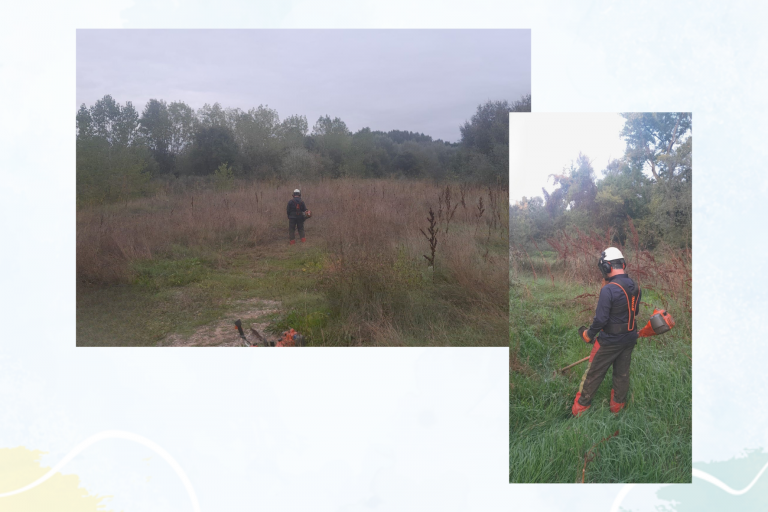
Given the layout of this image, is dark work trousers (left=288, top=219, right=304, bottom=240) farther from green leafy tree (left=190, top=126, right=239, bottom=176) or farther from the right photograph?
the right photograph

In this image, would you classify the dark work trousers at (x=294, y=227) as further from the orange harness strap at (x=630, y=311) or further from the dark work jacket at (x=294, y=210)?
the orange harness strap at (x=630, y=311)

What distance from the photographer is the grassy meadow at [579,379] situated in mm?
3674

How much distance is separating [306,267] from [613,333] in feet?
14.3

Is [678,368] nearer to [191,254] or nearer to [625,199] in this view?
[625,199]

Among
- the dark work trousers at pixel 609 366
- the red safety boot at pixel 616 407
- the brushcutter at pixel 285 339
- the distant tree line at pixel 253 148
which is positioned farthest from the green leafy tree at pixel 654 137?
the brushcutter at pixel 285 339

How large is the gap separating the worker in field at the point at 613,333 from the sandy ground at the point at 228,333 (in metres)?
3.36

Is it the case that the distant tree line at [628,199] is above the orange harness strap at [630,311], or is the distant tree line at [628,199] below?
above

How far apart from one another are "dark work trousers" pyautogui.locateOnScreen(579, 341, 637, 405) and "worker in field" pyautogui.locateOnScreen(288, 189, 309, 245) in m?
5.61

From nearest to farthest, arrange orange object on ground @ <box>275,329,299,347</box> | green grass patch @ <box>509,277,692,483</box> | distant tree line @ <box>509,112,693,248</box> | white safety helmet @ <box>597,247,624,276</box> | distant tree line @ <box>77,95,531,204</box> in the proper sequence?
green grass patch @ <box>509,277,692,483</box>
white safety helmet @ <box>597,247,624,276</box>
distant tree line @ <box>509,112,693,248</box>
orange object on ground @ <box>275,329,299,347</box>
distant tree line @ <box>77,95,531,204</box>

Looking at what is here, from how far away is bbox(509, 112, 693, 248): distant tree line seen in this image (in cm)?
405

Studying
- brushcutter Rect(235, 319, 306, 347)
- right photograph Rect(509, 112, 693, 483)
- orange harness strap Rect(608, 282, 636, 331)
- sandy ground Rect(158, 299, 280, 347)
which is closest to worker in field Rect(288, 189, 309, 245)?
sandy ground Rect(158, 299, 280, 347)

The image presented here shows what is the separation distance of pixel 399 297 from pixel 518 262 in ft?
5.78

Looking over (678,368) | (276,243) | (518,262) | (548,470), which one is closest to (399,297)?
(518,262)

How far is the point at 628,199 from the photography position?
4.13m
